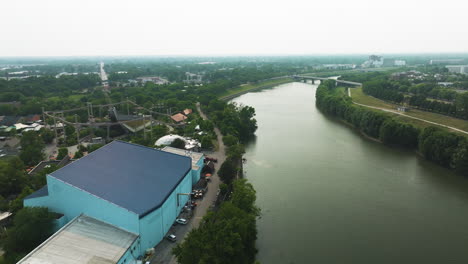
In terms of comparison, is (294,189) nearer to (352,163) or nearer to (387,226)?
(387,226)

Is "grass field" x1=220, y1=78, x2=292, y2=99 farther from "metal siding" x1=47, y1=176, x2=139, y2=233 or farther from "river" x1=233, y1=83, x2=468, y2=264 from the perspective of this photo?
"metal siding" x1=47, y1=176, x2=139, y2=233

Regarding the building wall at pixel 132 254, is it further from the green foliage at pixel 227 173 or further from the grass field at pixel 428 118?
the grass field at pixel 428 118

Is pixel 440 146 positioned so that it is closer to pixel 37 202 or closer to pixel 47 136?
pixel 37 202

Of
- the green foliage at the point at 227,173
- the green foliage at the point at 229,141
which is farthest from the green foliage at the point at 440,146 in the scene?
the green foliage at the point at 227,173

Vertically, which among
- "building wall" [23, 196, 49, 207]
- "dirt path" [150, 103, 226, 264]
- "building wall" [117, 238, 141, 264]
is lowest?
"dirt path" [150, 103, 226, 264]

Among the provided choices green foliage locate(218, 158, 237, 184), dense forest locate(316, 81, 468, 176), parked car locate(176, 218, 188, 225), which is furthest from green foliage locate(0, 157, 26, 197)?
dense forest locate(316, 81, 468, 176)

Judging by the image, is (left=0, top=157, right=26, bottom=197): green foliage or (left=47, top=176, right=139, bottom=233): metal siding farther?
(left=0, top=157, right=26, bottom=197): green foliage

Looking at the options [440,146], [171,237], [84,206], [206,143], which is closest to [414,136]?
[440,146]
